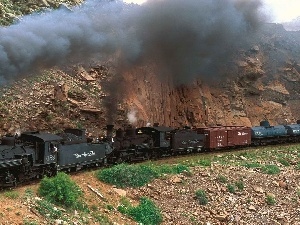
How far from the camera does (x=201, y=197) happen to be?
16234 millimetres

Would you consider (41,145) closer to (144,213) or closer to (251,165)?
(144,213)

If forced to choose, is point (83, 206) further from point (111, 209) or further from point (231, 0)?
point (231, 0)

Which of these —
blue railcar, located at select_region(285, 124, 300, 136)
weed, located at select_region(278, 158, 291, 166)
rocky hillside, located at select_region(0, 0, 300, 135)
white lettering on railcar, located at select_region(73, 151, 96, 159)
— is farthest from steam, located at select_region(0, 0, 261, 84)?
weed, located at select_region(278, 158, 291, 166)

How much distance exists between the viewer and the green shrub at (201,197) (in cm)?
1611

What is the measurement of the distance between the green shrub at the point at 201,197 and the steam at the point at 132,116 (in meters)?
13.3

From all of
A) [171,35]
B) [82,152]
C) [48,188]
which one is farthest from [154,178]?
[171,35]

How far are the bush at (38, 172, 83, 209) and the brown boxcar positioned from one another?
14.9 meters

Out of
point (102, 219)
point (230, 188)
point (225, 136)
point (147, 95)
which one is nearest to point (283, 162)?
point (225, 136)

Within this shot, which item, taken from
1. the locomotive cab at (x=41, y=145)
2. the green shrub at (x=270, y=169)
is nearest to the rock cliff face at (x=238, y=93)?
the green shrub at (x=270, y=169)

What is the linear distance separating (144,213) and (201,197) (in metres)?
3.13

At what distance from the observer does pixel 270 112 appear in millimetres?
43469

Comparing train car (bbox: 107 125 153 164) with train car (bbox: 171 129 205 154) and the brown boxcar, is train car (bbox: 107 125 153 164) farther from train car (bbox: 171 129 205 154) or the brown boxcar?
the brown boxcar

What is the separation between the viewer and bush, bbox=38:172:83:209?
1319cm

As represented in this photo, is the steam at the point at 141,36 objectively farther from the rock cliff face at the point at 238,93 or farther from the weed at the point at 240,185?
the weed at the point at 240,185
